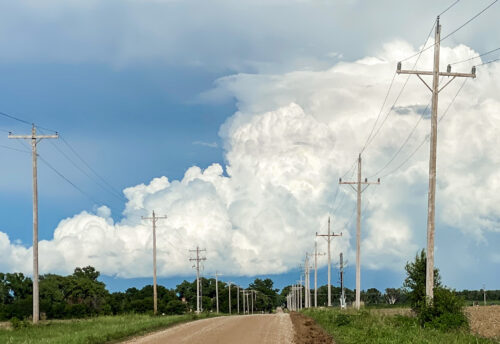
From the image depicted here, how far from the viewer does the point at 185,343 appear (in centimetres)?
2656

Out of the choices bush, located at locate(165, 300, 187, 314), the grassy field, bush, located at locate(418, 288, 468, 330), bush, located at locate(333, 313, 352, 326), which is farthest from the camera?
bush, located at locate(165, 300, 187, 314)

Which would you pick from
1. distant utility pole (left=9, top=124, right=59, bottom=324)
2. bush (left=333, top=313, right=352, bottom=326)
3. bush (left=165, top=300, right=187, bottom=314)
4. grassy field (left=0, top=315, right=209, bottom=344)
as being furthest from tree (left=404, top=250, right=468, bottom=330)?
bush (left=165, top=300, right=187, bottom=314)

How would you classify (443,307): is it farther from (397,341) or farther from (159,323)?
(159,323)

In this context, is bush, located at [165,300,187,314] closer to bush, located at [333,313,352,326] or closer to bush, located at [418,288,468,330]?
bush, located at [333,313,352,326]

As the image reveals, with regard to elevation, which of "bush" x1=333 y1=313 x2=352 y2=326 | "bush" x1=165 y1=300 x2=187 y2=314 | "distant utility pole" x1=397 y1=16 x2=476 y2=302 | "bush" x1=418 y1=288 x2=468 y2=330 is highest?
"distant utility pole" x1=397 y1=16 x2=476 y2=302

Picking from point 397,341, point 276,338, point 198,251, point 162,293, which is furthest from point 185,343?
point 162,293

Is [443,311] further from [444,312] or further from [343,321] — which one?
[343,321]

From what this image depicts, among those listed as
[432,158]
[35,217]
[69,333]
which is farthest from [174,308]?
[432,158]

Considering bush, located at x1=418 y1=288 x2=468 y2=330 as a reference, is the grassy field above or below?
below

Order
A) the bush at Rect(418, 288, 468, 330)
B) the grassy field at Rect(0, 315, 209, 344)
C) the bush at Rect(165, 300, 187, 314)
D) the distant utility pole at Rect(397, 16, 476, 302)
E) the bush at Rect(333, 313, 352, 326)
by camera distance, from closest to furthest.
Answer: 1. the grassy field at Rect(0, 315, 209, 344)
2. the bush at Rect(418, 288, 468, 330)
3. the distant utility pole at Rect(397, 16, 476, 302)
4. the bush at Rect(333, 313, 352, 326)
5. the bush at Rect(165, 300, 187, 314)

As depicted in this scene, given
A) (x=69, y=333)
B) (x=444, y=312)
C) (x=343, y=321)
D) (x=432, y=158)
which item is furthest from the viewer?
(x=343, y=321)

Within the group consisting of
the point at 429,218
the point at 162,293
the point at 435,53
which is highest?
the point at 435,53

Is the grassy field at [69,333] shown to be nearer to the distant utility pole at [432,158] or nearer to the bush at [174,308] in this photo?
the distant utility pole at [432,158]

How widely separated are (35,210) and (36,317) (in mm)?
6780
